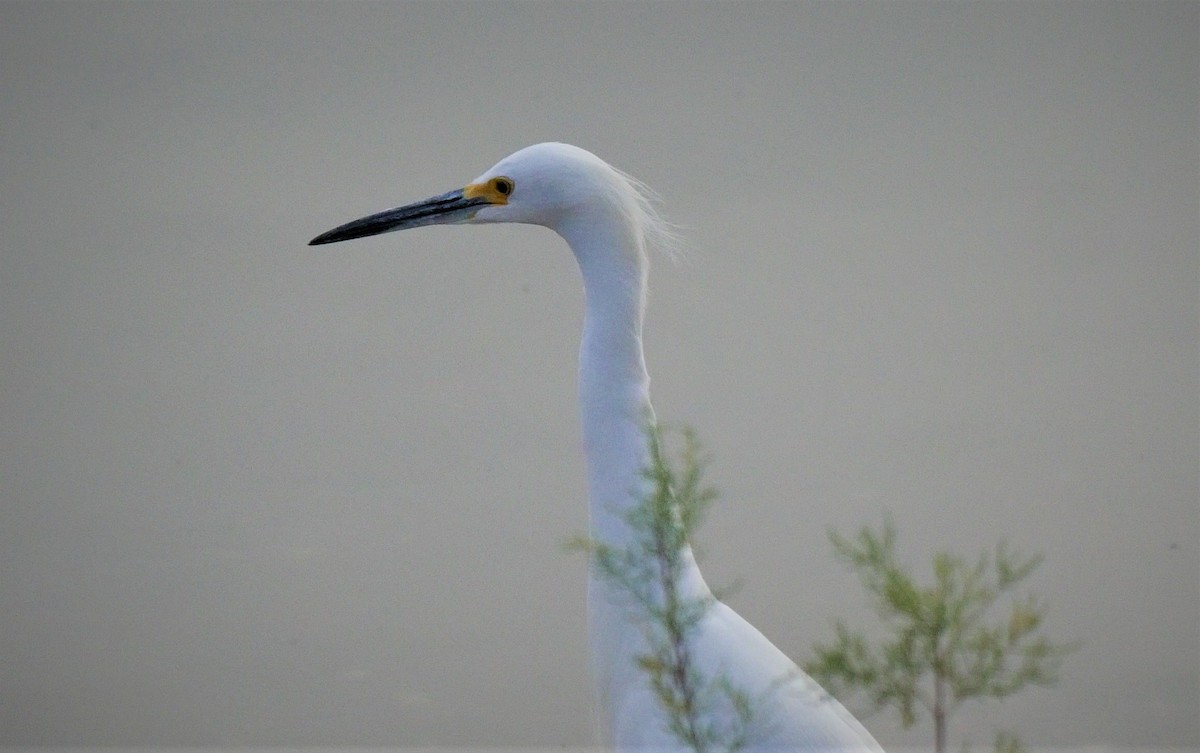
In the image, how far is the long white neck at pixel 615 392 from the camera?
2.63 meters

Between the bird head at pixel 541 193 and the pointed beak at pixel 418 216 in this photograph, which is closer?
the bird head at pixel 541 193

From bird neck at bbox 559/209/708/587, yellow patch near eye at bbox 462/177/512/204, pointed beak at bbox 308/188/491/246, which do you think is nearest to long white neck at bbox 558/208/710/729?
bird neck at bbox 559/209/708/587

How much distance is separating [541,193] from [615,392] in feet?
1.58

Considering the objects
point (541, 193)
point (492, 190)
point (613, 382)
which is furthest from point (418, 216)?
point (613, 382)

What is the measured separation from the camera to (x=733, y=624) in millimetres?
2605

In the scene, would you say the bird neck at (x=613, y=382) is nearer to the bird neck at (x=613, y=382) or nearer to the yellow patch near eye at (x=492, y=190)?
the bird neck at (x=613, y=382)

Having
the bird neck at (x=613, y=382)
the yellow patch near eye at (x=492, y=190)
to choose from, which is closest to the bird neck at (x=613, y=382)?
the bird neck at (x=613, y=382)

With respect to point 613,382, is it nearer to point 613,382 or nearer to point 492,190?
point 613,382

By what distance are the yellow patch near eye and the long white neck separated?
0.77 feet

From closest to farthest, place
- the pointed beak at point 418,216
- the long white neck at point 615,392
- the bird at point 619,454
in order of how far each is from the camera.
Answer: the bird at point 619,454 < the long white neck at point 615,392 < the pointed beak at point 418,216

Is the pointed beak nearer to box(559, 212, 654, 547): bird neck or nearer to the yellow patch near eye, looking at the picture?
the yellow patch near eye

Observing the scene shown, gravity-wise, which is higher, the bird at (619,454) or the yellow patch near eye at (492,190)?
the yellow patch near eye at (492,190)

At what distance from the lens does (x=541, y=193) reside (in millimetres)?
2777

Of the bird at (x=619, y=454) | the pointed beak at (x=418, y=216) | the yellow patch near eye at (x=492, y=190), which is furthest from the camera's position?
the pointed beak at (x=418, y=216)
